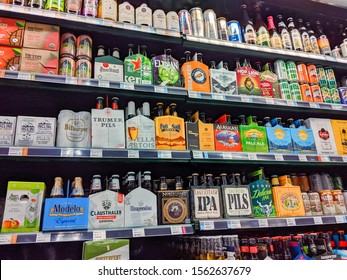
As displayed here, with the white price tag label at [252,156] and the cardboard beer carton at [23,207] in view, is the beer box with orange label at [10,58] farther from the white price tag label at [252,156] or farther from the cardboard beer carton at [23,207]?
the white price tag label at [252,156]

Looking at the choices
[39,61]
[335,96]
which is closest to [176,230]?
[39,61]

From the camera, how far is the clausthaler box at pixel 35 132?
1570mm

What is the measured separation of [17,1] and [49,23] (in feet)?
0.70

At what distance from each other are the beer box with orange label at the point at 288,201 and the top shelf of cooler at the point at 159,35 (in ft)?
3.62

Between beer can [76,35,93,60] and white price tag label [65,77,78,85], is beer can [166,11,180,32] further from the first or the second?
white price tag label [65,77,78,85]

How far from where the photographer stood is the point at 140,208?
5.29 ft

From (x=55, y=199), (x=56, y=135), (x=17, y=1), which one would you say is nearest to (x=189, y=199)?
(x=55, y=199)

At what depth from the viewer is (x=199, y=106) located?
220cm

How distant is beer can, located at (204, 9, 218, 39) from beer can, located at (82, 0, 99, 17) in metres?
0.87

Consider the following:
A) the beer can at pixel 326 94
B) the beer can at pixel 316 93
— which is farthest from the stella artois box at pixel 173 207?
the beer can at pixel 326 94

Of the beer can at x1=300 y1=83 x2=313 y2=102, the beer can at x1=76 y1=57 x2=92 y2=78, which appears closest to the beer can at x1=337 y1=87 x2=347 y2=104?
the beer can at x1=300 y1=83 x2=313 y2=102

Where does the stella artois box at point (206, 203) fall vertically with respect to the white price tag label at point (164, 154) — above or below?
below
